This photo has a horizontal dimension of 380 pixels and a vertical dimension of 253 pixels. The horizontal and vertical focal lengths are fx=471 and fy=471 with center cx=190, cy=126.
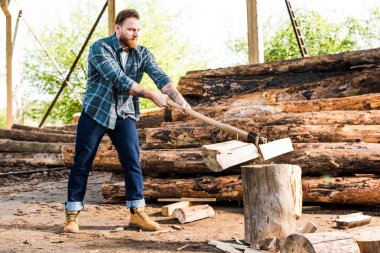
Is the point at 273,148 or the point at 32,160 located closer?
the point at 273,148

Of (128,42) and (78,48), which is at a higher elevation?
(78,48)

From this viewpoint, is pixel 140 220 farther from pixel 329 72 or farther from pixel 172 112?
pixel 329 72

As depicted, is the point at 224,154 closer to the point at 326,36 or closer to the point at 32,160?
the point at 32,160

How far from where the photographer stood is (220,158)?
10.6 feet

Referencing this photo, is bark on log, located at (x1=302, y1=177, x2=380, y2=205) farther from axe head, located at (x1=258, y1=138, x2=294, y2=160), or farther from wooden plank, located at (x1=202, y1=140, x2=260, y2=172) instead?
wooden plank, located at (x1=202, y1=140, x2=260, y2=172)

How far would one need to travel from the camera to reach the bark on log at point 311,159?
14.6 ft

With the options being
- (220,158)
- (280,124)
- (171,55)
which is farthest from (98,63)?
(171,55)

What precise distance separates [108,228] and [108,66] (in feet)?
4.53

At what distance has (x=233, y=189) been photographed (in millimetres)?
4684

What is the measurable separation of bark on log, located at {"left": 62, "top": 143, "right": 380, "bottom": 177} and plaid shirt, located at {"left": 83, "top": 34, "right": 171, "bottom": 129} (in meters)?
1.15

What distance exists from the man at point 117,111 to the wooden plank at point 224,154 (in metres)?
0.55

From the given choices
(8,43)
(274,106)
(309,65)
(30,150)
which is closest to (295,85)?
(309,65)

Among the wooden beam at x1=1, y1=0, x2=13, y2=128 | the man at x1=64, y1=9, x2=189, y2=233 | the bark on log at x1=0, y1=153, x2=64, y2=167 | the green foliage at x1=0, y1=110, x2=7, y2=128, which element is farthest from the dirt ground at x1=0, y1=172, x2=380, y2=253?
the green foliage at x1=0, y1=110, x2=7, y2=128

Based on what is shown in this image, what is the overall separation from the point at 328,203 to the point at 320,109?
1149 mm
